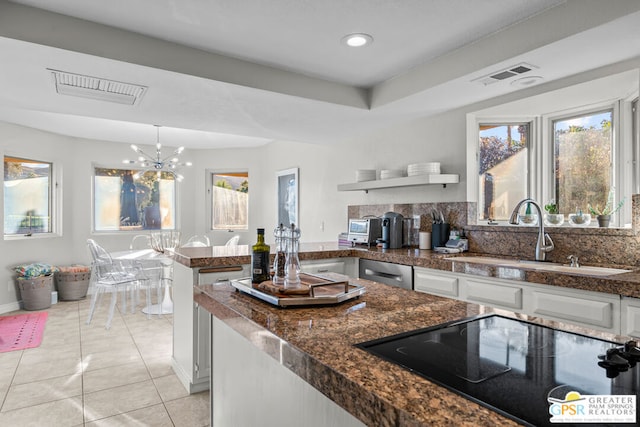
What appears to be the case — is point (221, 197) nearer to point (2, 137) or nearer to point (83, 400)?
point (2, 137)

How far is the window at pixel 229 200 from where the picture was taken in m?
7.03

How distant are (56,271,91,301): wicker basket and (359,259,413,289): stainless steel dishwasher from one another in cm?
431

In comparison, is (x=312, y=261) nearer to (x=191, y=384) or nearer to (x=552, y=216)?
(x=191, y=384)

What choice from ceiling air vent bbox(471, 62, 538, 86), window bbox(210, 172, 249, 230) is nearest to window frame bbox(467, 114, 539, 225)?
ceiling air vent bbox(471, 62, 538, 86)

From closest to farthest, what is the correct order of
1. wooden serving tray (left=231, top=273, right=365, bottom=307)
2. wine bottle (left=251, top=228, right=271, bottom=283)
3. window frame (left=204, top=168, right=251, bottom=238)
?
wooden serving tray (left=231, top=273, right=365, bottom=307), wine bottle (left=251, top=228, right=271, bottom=283), window frame (left=204, top=168, right=251, bottom=238)

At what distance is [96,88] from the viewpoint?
109 inches

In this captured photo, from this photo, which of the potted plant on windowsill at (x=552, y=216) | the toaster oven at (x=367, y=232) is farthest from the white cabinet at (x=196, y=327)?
the potted plant on windowsill at (x=552, y=216)

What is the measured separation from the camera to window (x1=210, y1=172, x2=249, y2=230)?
23.1ft

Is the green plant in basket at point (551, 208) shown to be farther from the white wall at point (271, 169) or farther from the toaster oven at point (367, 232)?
the toaster oven at point (367, 232)

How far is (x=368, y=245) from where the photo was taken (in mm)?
3686

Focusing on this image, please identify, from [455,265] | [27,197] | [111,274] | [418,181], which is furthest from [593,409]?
[27,197]

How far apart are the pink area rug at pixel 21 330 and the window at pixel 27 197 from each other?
1241mm

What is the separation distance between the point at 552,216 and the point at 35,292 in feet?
19.0

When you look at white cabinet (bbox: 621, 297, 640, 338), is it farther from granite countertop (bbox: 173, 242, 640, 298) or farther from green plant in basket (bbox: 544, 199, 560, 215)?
green plant in basket (bbox: 544, 199, 560, 215)
